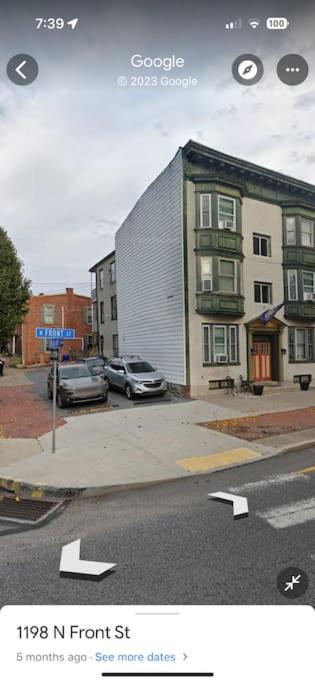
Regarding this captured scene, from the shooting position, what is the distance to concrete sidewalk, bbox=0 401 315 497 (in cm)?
524

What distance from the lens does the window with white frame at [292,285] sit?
1770cm

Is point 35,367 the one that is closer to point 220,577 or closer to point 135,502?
point 135,502

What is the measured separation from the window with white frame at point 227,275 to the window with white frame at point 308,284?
181 inches

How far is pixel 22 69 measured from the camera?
207 centimetres

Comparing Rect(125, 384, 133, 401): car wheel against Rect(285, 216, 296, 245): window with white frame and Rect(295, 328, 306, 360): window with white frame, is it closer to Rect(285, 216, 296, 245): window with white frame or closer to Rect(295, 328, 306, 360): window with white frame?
Rect(295, 328, 306, 360): window with white frame

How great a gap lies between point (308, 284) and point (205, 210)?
277 inches

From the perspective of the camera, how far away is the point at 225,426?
346 inches

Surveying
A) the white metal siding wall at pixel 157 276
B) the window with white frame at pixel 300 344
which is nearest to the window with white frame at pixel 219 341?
the white metal siding wall at pixel 157 276

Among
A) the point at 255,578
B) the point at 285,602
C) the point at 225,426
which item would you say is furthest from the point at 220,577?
the point at 225,426

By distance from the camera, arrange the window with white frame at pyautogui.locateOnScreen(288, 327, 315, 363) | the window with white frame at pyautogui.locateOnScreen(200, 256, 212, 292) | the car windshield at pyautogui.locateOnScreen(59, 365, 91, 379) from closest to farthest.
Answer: the car windshield at pyautogui.locateOnScreen(59, 365, 91, 379), the window with white frame at pyautogui.locateOnScreen(200, 256, 212, 292), the window with white frame at pyautogui.locateOnScreen(288, 327, 315, 363)

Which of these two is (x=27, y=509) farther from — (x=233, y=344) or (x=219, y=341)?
(x=233, y=344)

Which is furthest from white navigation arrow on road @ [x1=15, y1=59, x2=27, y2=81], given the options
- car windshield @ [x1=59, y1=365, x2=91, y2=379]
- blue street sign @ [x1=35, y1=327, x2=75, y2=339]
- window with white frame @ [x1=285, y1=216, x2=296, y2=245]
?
window with white frame @ [x1=285, y1=216, x2=296, y2=245]

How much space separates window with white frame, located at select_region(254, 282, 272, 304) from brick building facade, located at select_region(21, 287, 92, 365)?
73.4 feet

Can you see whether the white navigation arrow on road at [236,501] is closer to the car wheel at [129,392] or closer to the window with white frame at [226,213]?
the car wheel at [129,392]
